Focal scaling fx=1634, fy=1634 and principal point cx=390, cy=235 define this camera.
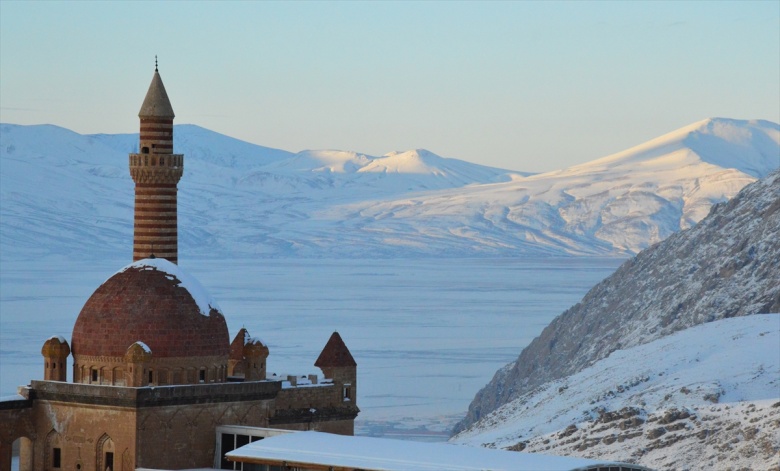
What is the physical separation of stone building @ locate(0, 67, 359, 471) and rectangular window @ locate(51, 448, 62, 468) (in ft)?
0.09

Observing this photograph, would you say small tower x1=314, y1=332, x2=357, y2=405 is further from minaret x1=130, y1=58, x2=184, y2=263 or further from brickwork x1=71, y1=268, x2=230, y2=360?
brickwork x1=71, y1=268, x2=230, y2=360

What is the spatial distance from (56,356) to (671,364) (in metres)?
36.7

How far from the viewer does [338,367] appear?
51.5m

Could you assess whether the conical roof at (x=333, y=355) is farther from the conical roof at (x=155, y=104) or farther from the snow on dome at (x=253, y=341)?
the conical roof at (x=155, y=104)

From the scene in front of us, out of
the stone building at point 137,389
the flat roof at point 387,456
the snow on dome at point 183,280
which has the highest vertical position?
the snow on dome at point 183,280

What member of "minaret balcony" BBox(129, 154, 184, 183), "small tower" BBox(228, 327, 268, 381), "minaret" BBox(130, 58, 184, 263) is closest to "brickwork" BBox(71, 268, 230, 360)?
"small tower" BBox(228, 327, 268, 381)

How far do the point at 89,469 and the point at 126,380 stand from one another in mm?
2764

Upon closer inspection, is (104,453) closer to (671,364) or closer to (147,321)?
(147,321)

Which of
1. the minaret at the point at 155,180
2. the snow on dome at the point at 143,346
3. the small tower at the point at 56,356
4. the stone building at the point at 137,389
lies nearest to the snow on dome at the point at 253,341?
the stone building at the point at 137,389

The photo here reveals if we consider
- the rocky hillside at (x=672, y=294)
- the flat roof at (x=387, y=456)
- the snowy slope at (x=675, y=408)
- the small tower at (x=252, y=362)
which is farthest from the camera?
the rocky hillside at (x=672, y=294)

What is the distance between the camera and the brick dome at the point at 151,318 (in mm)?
43656

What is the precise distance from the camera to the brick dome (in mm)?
43656

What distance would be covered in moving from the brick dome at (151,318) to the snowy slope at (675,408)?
2309cm

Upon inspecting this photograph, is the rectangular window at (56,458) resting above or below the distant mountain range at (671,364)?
below
